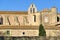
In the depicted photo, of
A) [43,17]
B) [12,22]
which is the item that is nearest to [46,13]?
[43,17]

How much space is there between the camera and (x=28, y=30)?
109 feet

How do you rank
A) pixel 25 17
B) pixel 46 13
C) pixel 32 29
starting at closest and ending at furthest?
pixel 32 29
pixel 46 13
pixel 25 17

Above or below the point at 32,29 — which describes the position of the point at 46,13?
above

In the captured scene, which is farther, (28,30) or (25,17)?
(25,17)

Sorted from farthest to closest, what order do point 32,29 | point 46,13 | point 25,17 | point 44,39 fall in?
point 25,17
point 46,13
point 32,29
point 44,39

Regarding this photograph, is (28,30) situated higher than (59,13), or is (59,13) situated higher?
(59,13)

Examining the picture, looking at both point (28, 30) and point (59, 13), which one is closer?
point (28, 30)

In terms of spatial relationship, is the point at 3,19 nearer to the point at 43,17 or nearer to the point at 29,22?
the point at 29,22

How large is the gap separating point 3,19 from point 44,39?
33.7 metres

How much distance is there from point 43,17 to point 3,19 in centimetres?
762

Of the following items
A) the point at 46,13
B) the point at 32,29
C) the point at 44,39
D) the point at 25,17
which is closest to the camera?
the point at 44,39

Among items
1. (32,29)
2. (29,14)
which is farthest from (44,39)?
(29,14)

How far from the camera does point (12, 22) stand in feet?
137

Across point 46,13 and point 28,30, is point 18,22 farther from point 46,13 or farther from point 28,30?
point 28,30
